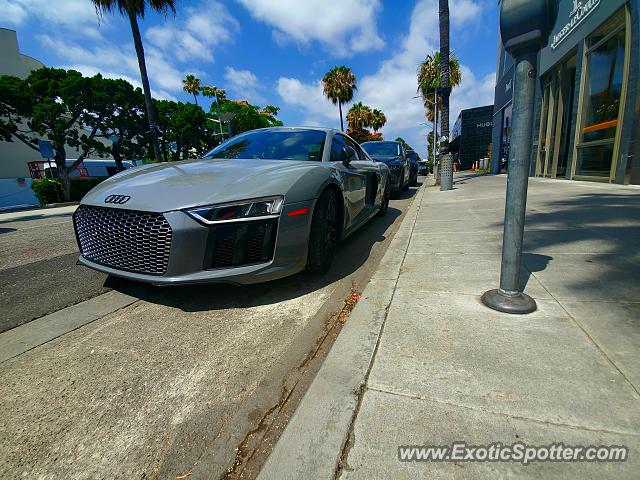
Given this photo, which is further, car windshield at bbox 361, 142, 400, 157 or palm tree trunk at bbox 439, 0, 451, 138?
palm tree trunk at bbox 439, 0, 451, 138

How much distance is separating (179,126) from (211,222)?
33829mm

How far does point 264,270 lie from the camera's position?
2117mm

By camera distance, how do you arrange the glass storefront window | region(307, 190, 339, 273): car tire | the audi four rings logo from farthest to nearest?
the glass storefront window < region(307, 190, 339, 273): car tire < the audi four rings logo

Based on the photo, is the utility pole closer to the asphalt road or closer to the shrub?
the asphalt road

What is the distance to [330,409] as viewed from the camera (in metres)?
1.22

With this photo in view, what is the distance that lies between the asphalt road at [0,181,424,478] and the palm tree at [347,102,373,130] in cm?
4320

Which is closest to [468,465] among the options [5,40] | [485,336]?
[485,336]

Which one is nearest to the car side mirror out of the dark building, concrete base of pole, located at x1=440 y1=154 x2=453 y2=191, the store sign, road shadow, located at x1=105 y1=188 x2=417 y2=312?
road shadow, located at x1=105 y1=188 x2=417 y2=312

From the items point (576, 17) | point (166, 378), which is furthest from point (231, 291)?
point (576, 17)

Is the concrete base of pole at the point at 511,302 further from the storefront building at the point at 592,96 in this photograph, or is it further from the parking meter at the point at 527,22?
the storefront building at the point at 592,96

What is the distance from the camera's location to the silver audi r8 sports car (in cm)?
194

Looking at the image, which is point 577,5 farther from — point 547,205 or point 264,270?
point 264,270

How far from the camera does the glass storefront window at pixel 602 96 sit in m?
7.95

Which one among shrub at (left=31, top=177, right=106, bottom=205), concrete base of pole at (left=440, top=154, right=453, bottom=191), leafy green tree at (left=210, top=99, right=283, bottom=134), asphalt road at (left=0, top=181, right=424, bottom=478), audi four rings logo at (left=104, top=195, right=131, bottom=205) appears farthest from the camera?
leafy green tree at (left=210, top=99, right=283, bottom=134)
